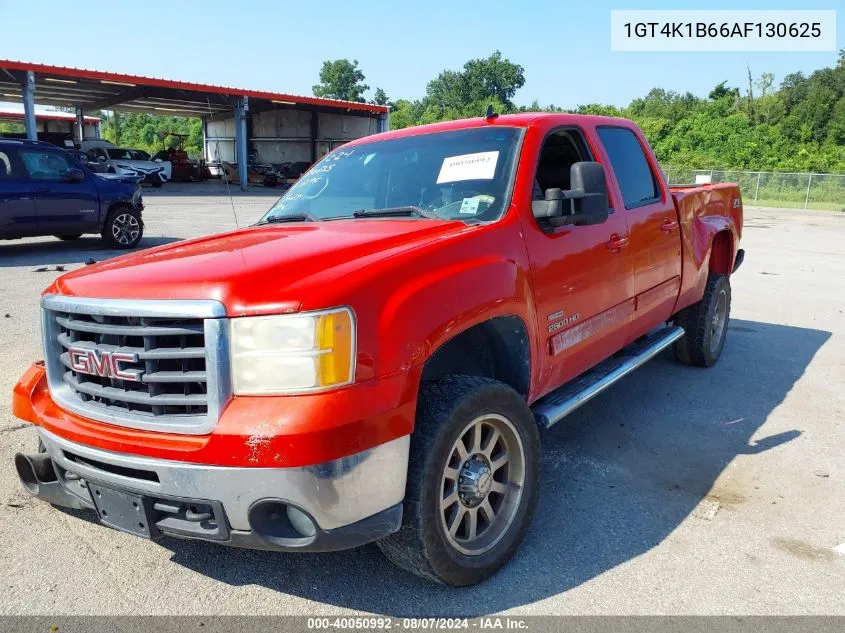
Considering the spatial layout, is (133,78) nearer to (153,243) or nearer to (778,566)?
(153,243)

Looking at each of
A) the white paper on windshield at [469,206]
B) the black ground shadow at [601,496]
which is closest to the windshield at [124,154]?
the black ground shadow at [601,496]

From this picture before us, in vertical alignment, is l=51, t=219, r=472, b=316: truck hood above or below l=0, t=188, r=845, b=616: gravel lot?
above

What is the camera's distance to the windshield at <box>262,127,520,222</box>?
3314 millimetres

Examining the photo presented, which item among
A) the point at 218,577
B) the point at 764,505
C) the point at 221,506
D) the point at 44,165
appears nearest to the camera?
the point at 221,506

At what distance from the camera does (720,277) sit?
18.6 feet

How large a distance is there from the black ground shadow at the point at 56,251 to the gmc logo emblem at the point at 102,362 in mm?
8210

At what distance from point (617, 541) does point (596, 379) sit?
983mm

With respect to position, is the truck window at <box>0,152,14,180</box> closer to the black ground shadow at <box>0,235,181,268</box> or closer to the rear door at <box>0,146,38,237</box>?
the rear door at <box>0,146,38,237</box>

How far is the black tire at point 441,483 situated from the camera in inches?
93.2

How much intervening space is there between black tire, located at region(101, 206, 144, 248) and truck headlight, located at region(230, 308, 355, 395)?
36.6ft

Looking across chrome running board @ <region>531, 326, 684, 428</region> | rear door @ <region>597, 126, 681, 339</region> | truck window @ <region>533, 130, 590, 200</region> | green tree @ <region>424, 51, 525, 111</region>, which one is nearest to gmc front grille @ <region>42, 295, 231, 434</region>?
chrome running board @ <region>531, 326, 684, 428</region>

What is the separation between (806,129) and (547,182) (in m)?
51.7

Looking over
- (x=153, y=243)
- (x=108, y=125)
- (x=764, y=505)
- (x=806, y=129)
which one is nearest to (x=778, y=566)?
(x=764, y=505)

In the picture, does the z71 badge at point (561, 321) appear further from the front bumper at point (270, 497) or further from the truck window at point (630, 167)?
the front bumper at point (270, 497)
